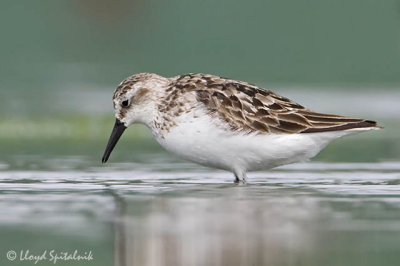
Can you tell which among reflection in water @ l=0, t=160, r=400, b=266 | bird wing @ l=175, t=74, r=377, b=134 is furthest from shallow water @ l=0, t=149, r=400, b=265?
bird wing @ l=175, t=74, r=377, b=134

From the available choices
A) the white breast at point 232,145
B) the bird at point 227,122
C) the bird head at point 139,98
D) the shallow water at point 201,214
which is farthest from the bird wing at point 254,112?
the shallow water at point 201,214

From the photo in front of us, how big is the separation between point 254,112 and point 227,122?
1.89 feet

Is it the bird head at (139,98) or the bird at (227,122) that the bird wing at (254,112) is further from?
the bird head at (139,98)

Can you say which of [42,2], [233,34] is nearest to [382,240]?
[233,34]

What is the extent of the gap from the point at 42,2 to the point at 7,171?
1980 inches

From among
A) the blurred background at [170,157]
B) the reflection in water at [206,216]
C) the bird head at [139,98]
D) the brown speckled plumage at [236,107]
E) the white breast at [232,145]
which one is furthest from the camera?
the bird head at [139,98]

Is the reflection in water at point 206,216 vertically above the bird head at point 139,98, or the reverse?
the bird head at point 139,98

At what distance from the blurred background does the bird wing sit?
0.83m

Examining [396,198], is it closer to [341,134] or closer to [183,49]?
[341,134]

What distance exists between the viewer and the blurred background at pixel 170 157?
11.6 m

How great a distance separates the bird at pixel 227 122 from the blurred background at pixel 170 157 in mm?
469

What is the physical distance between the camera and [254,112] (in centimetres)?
Answer: 1636

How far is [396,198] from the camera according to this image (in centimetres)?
1464

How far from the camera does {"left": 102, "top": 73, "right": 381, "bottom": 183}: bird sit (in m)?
15.8
